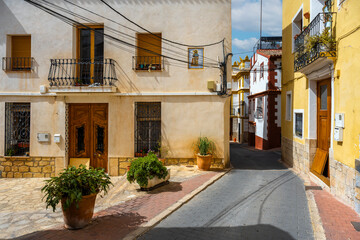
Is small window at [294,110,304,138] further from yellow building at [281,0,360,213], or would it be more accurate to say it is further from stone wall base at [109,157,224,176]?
stone wall base at [109,157,224,176]

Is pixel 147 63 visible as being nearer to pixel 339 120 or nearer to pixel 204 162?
pixel 204 162

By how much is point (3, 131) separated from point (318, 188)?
1185 cm

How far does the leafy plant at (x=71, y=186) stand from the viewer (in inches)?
188

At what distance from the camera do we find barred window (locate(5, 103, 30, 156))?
36.2ft

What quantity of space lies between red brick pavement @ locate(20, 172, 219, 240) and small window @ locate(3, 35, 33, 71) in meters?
8.02

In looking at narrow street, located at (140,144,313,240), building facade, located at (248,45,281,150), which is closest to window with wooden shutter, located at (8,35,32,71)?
narrow street, located at (140,144,313,240)

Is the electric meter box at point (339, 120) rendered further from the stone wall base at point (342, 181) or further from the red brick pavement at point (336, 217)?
the red brick pavement at point (336, 217)

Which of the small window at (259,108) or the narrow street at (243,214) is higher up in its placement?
the small window at (259,108)

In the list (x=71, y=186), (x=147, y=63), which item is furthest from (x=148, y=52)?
(x=71, y=186)

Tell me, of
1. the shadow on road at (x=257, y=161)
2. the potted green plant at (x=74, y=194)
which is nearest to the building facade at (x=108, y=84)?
the shadow on road at (x=257, y=161)

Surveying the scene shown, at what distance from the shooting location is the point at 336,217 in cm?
555

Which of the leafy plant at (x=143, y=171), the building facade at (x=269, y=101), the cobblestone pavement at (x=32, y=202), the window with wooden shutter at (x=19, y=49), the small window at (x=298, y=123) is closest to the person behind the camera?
the cobblestone pavement at (x=32, y=202)

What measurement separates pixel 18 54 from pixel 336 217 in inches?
489

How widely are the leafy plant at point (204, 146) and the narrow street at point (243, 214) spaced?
4.78 ft
